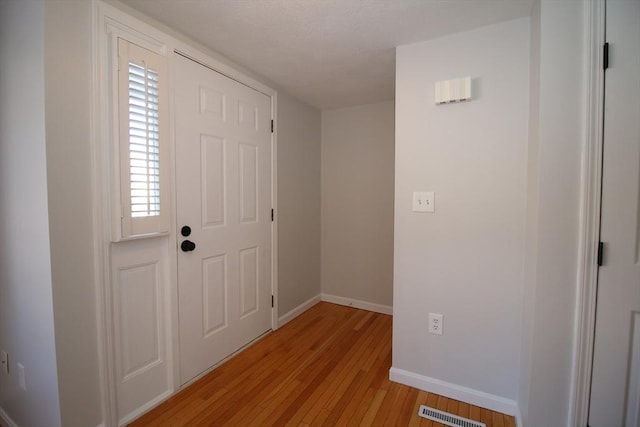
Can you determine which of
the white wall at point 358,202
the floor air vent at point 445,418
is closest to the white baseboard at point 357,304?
the white wall at point 358,202

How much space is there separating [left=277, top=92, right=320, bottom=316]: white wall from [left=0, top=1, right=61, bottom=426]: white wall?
164cm

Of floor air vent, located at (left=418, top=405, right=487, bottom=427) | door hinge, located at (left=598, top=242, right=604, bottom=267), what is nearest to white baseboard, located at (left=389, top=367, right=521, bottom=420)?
floor air vent, located at (left=418, top=405, right=487, bottom=427)

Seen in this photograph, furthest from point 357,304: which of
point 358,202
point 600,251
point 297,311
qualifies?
point 600,251

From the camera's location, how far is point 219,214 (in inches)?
79.5

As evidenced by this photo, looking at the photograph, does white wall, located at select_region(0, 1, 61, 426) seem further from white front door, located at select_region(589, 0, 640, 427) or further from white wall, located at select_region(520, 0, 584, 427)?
white front door, located at select_region(589, 0, 640, 427)

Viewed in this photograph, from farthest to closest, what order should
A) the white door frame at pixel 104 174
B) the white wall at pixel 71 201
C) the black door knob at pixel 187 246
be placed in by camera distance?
1. the black door knob at pixel 187 246
2. the white door frame at pixel 104 174
3. the white wall at pixel 71 201

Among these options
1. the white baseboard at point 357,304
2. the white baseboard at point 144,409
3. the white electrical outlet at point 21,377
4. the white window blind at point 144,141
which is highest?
the white window blind at point 144,141

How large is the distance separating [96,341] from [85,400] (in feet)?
0.90

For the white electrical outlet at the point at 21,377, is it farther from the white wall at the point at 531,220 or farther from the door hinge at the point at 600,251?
the door hinge at the point at 600,251

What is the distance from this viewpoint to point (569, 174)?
1196mm

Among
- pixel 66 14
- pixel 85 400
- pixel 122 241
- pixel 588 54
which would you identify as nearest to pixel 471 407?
pixel 588 54

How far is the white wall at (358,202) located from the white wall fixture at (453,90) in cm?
125

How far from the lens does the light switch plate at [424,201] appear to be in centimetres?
175

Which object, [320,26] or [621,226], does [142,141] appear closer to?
[320,26]
